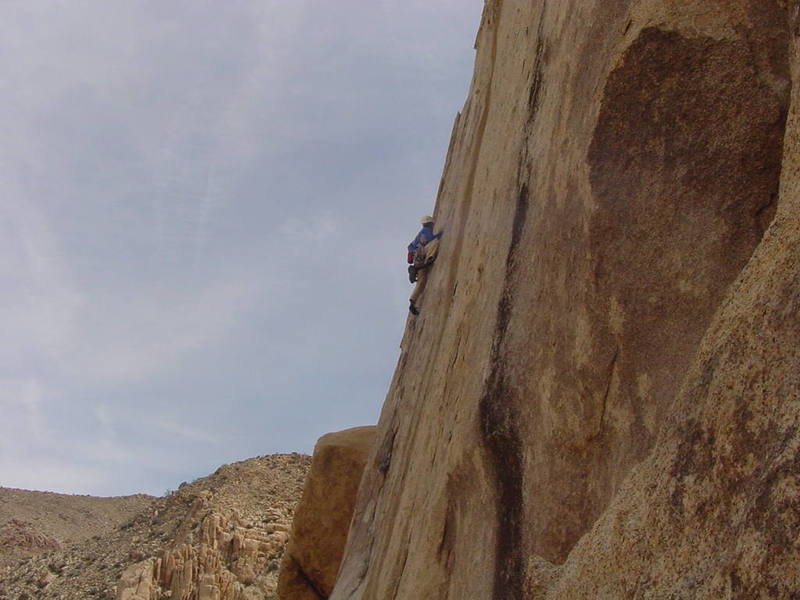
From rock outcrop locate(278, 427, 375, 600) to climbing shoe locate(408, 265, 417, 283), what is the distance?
4.34 m

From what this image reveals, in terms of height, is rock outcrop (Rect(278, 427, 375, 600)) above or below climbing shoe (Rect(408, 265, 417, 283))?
below

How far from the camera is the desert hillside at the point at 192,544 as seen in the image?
37.3 meters

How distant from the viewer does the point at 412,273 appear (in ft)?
46.9

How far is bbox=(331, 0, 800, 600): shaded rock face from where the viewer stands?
378cm

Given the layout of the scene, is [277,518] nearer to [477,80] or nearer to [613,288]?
[477,80]

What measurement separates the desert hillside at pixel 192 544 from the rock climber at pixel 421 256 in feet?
75.8

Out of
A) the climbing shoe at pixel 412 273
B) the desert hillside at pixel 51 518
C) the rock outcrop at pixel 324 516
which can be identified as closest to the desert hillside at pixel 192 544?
the desert hillside at pixel 51 518

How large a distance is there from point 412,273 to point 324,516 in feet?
19.7

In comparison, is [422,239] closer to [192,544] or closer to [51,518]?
[192,544]

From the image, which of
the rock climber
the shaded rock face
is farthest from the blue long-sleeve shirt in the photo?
the shaded rock face

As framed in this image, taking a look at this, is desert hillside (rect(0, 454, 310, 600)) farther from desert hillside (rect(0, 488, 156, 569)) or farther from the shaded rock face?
the shaded rock face

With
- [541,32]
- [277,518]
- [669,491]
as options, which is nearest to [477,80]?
[541,32]

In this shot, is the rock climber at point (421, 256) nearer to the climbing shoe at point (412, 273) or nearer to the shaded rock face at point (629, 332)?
the climbing shoe at point (412, 273)

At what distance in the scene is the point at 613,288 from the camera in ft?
21.7
